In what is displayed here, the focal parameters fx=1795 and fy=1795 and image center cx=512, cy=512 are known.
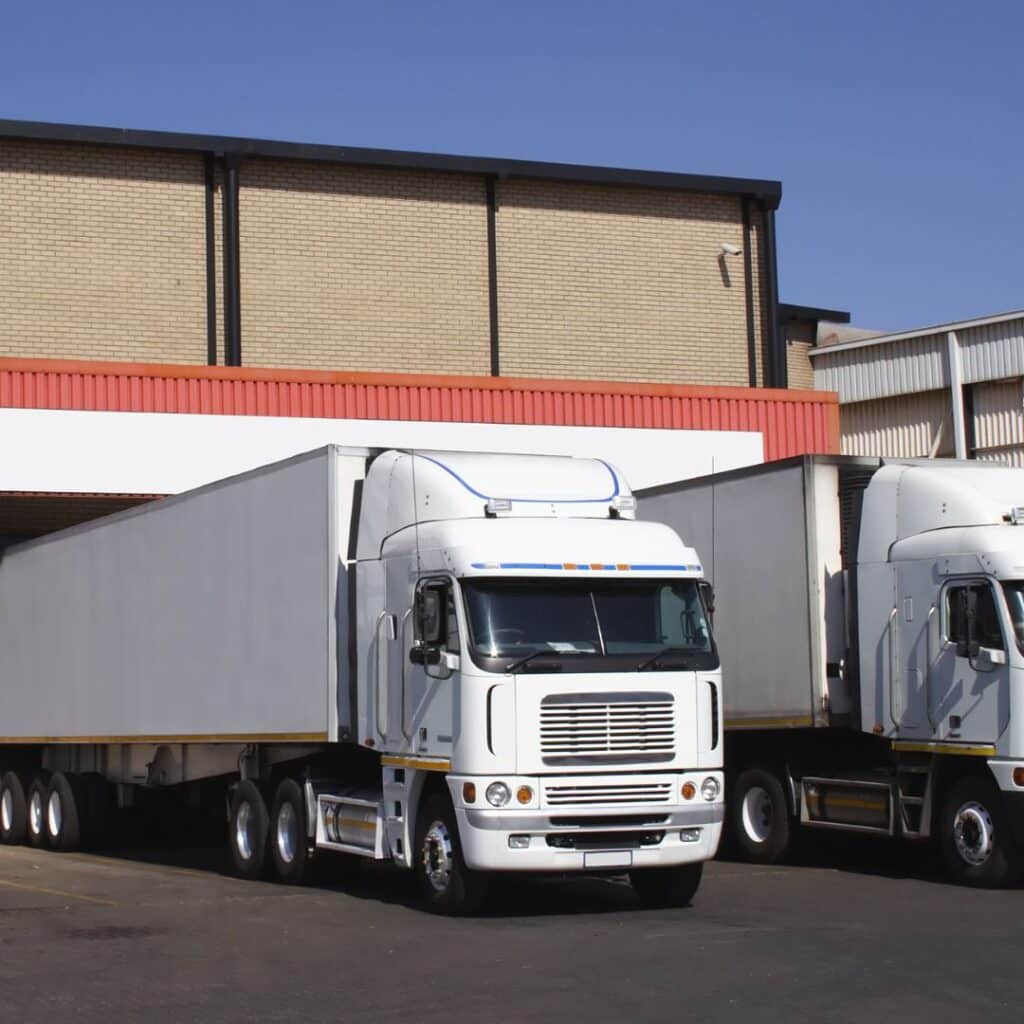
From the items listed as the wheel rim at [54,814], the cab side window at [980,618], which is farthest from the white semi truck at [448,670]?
the wheel rim at [54,814]

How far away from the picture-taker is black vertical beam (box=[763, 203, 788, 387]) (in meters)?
31.7

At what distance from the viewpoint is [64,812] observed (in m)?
21.8

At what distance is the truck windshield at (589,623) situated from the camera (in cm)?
1331

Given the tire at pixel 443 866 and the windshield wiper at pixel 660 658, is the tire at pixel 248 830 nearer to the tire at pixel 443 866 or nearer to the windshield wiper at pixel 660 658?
the tire at pixel 443 866

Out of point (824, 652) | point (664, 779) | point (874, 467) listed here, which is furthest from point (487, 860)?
point (874, 467)

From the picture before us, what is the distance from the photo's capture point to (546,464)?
48.3ft

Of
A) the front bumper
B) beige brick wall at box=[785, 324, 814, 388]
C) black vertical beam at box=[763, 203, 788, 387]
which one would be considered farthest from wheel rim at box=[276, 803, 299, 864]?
beige brick wall at box=[785, 324, 814, 388]

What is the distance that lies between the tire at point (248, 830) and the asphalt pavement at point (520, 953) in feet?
1.00

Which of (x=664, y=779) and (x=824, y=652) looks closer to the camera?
(x=664, y=779)

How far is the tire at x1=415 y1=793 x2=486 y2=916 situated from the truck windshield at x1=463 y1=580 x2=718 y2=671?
53.8 inches

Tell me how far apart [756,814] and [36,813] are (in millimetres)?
9849

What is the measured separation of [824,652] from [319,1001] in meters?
8.37

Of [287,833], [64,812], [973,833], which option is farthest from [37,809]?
[973,833]

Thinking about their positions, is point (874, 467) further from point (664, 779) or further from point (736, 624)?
point (664, 779)
